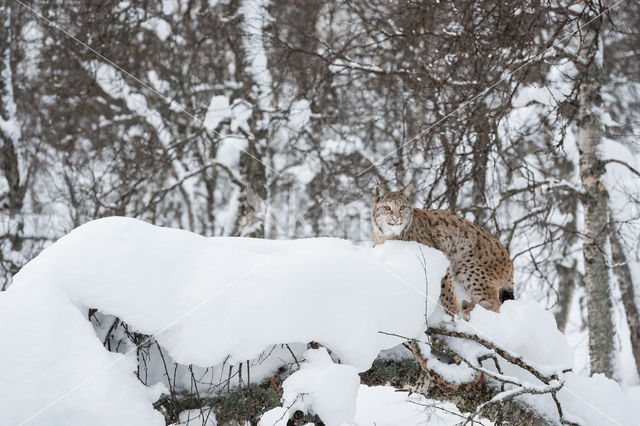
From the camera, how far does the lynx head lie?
477cm

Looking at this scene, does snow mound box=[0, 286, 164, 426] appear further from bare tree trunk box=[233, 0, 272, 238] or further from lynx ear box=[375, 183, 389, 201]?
bare tree trunk box=[233, 0, 272, 238]

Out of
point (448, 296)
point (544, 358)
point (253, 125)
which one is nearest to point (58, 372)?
point (448, 296)

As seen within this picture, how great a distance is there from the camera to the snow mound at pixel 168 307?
8.18 feet

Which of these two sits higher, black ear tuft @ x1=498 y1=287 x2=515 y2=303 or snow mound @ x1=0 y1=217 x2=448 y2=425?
snow mound @ x1=0 y1=217 x2=448 y2=425

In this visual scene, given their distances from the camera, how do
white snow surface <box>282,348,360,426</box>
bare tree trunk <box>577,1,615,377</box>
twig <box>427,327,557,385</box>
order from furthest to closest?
bare tree trunk <box>577,1,615,377</box>
twig <box>427,327,557,385</box>
white snow surface <box>282,348,360,426</box>

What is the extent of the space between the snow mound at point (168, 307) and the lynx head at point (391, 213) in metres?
1.49

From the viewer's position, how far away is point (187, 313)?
2.76 m

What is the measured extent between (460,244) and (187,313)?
2909mm

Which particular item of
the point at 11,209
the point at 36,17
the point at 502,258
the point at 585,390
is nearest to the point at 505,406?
the point at 585,390

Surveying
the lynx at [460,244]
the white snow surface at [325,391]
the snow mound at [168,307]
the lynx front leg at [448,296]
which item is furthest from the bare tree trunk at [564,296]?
the white snow surface at [325,391]

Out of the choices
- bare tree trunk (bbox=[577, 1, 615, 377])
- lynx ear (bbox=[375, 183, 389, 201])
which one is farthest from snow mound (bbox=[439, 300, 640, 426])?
bare tree trunk (bbox=[577, 1, 615, 377])

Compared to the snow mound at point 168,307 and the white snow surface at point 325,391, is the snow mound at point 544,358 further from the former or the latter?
the white snow surface at point 325,391

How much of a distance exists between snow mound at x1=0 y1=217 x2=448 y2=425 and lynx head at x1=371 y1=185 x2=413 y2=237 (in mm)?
1492

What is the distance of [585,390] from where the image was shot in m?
3.47
